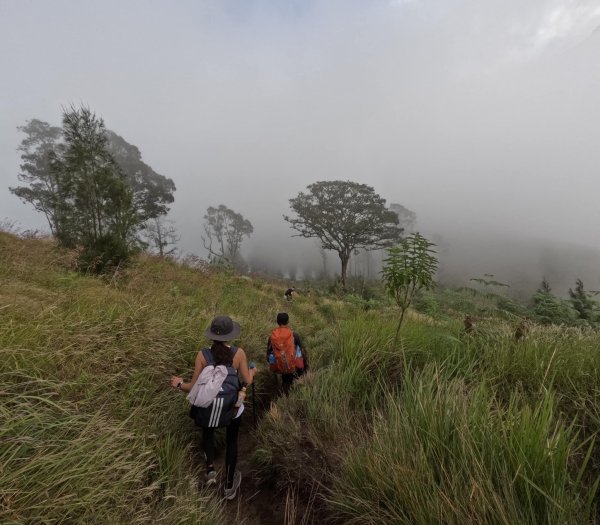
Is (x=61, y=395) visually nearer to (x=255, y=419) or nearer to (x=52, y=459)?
(x=52, y=459)

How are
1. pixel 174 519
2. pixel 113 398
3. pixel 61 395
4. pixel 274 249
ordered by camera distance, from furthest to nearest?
pixel 274 249 < pixel 113 398 < pixel 61 395 < pixel 174 519

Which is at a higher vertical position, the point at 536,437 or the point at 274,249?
the point at 274,249

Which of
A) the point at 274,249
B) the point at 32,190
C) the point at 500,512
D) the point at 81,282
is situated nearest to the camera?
the point at 500,512

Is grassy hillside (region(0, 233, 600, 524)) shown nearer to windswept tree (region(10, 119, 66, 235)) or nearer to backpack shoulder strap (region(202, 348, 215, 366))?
backpack shoulder strap (region(202, 348, 215, 366))

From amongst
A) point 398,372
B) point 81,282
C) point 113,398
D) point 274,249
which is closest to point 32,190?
point 81,282

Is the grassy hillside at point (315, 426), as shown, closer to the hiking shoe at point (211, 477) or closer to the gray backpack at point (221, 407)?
the hiking shoe at point (211, 477)

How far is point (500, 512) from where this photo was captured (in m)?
1.39

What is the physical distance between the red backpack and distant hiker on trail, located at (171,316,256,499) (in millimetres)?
1206

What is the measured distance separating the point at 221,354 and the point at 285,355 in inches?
59.7

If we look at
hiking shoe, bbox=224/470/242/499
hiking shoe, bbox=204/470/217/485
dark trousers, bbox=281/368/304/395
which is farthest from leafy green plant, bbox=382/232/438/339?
hiking shoe, bbox=204/470/217/485

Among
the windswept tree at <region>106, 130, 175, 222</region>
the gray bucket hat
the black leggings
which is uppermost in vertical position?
the windswept tree at <region>106, 130, 175, 222</region>

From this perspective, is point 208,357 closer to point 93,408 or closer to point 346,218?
point 93,408

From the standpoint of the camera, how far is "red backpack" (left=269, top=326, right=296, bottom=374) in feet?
13.7

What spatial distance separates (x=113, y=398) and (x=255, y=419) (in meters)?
1.84
